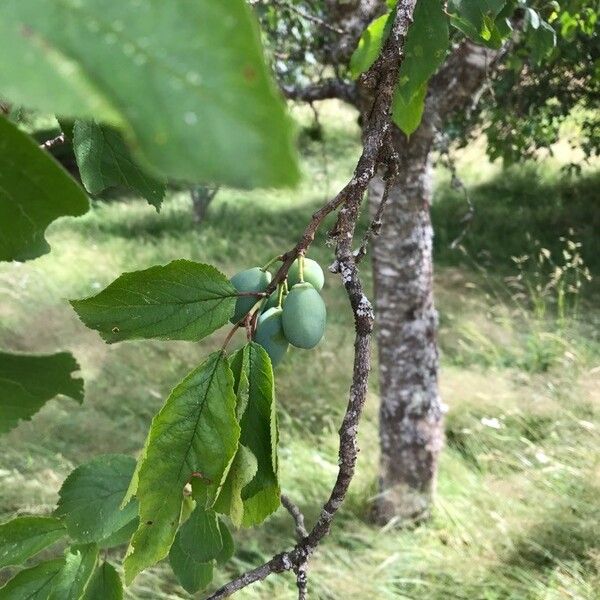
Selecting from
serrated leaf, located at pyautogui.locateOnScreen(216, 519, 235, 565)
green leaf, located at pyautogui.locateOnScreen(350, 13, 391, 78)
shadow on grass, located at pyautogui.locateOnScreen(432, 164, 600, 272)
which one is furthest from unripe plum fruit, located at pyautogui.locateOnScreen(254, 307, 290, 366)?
shadow on grass, located at pyautogui.locateOnScreen(432, 164, 600, 272)

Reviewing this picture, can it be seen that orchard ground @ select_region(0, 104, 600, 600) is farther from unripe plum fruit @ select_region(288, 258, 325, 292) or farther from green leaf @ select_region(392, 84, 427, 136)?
unripe plum fruit @ select_region(288, 258, 325, 292)

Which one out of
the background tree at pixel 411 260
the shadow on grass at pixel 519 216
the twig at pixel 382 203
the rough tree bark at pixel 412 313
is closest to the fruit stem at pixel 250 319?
the twig at pixel 382 203

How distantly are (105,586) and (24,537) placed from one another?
8 cm

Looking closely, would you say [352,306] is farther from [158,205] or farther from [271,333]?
[158,205]

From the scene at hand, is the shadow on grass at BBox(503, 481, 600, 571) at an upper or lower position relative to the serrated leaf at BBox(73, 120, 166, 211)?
upper

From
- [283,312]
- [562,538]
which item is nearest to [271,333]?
[283,312]

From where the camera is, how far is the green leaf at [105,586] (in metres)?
0.65

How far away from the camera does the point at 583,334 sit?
411cm

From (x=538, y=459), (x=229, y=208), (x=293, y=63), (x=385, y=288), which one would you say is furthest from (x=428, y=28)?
(x=229, y=208)

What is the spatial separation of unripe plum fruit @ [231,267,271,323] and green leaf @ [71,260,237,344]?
26 millimetres

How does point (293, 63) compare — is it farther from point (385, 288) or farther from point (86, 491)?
point (86, 491)

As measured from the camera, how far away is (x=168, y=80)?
0.49 feet

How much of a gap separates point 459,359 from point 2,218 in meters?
3.86

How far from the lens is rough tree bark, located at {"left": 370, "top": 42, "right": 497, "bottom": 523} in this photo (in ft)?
7.64
